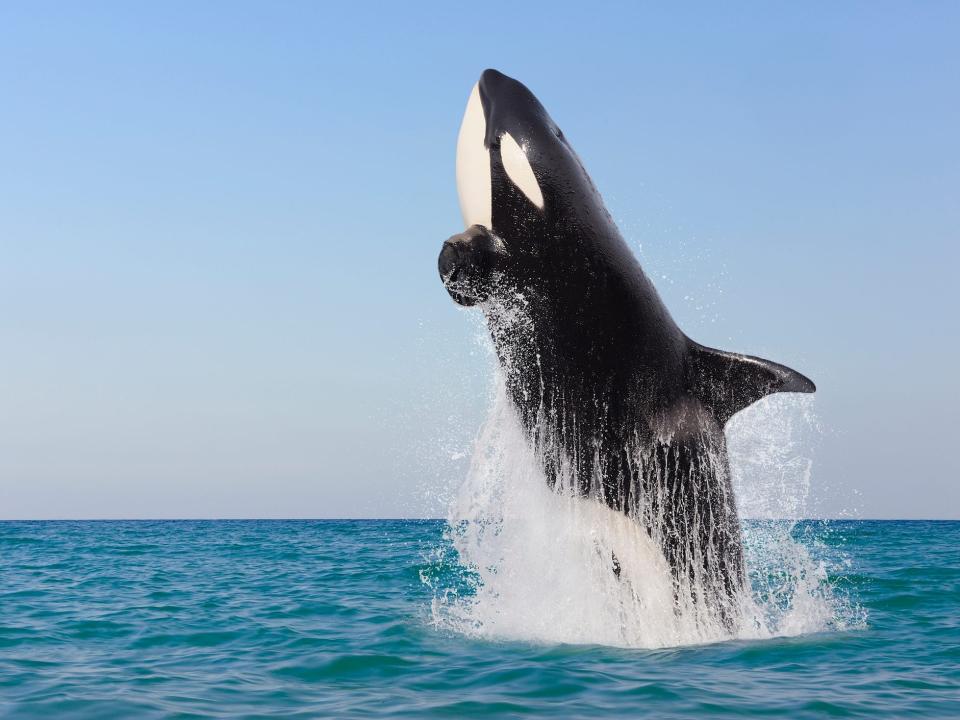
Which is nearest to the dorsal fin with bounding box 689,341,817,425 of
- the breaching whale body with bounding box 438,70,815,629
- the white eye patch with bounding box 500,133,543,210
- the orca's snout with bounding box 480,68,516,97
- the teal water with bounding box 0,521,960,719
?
the breaching whale body with bounding box 438,70,815,629

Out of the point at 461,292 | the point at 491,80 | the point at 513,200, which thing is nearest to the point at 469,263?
the point at 461,292

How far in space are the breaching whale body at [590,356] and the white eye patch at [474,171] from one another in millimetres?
13

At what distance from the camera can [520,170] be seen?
340 inches

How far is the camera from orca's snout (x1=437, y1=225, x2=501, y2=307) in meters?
8.30

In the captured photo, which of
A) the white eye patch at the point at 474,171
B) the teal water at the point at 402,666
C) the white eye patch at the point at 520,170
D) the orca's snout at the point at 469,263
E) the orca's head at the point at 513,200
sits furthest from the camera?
the white eye patch at the point at 474,171

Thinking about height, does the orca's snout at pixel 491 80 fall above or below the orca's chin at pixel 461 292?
above

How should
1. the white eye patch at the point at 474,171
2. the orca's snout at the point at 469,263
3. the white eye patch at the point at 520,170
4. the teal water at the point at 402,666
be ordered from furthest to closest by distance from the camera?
1. the white eye patch at the point at 474,171
2. the white eye patch at the point at 520,170
3. the orca's snout at the point at 469,263
4. the teal water at the point at 402,666

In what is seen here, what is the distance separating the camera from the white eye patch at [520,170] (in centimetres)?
858

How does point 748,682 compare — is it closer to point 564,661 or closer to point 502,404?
point 564,661

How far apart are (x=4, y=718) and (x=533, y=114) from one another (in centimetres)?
678

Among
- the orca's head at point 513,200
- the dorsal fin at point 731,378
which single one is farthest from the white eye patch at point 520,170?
the dorsal fin at point 731,378

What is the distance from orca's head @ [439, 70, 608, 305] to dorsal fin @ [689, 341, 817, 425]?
1723 mm

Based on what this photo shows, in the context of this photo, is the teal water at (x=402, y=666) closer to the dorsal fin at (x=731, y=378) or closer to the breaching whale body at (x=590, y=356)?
the breaching whale body at (x=590, y=356)

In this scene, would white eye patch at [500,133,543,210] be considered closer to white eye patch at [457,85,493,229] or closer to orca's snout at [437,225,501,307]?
white eye patch at [457,85,493,229]
